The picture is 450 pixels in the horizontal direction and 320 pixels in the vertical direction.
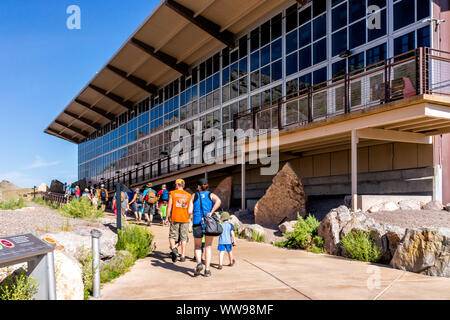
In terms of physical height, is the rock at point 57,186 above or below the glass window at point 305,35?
below

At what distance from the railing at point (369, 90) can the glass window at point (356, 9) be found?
274 cm

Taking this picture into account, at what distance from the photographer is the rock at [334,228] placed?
9413 millimetres

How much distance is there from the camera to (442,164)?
504 inches

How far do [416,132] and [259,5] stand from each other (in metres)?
10.5

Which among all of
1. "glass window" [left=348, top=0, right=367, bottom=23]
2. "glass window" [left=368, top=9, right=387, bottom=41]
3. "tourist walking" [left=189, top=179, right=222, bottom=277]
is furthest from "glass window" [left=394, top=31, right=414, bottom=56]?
"tourist walking" [left=189, top=179, right=222, bottom=277]

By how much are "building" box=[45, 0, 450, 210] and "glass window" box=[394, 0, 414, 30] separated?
37mm

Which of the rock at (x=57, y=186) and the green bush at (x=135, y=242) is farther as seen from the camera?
the rock at (x=57, y=186)

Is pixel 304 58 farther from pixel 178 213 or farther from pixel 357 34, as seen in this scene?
pixel 178 213

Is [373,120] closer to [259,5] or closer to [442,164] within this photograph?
[442,164]

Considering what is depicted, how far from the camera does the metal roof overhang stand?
2025cm

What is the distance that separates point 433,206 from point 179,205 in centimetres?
772

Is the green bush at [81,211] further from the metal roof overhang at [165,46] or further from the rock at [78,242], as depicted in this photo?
the metal roof overhang at [165,46]

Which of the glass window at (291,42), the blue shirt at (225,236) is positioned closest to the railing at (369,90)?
the glass window at (291,42)

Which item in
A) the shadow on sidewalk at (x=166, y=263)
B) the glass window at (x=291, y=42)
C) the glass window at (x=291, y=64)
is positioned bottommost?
the shadow on sidewalk at (x=166, y=263)
